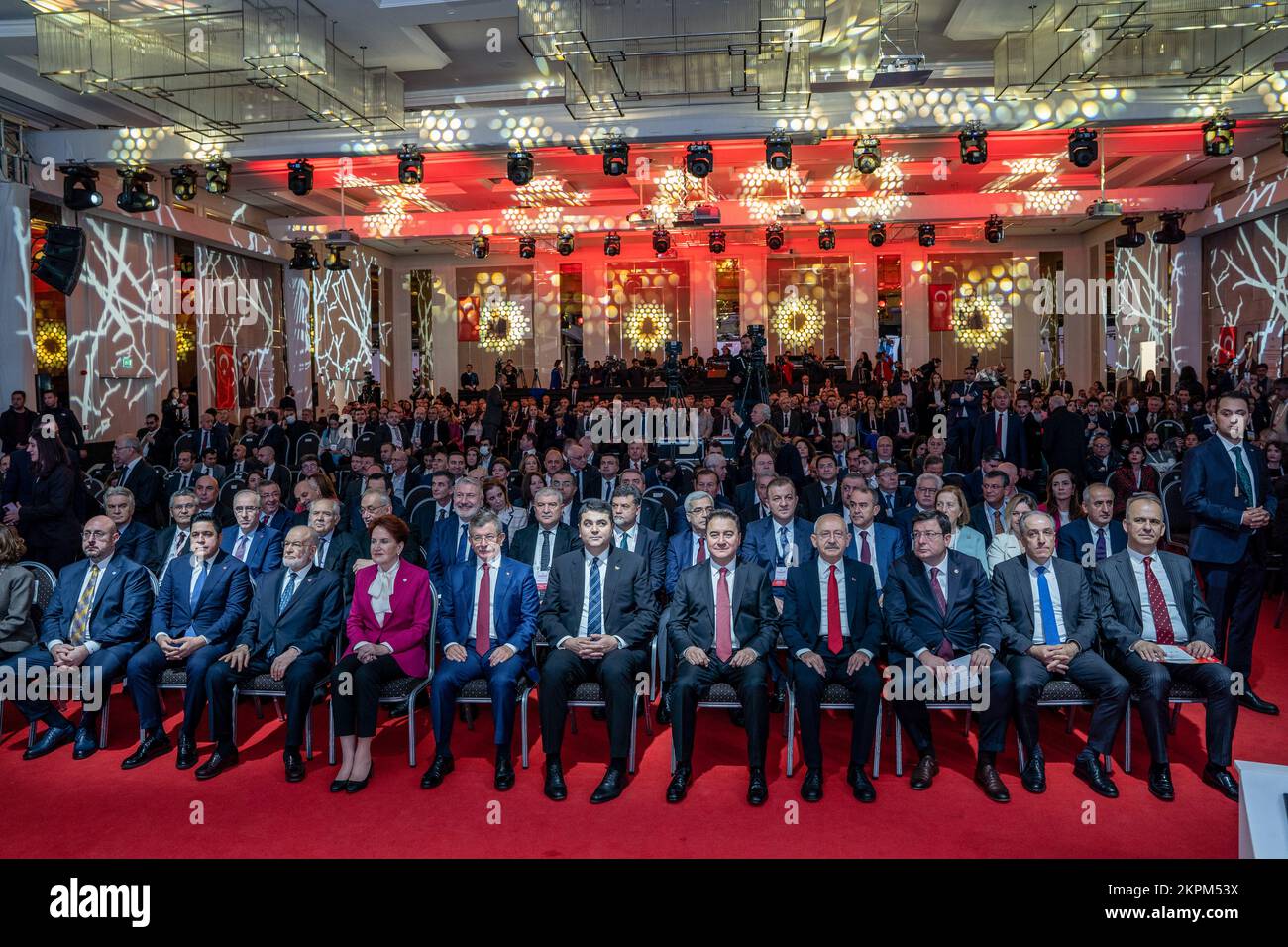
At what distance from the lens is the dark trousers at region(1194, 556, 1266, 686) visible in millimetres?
4680

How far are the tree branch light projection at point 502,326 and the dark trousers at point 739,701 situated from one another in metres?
20.2

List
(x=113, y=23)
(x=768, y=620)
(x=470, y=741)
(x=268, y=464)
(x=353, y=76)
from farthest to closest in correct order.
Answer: (x=353, y=76) < (x=268, y=464) < (x=113, y=23) < (x=470, y=741) < (x=768, y=620)

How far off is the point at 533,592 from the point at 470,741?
2.74 feet

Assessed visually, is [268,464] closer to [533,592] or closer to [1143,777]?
[533,592]

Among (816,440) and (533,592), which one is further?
(816,440)

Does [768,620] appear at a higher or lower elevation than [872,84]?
lower

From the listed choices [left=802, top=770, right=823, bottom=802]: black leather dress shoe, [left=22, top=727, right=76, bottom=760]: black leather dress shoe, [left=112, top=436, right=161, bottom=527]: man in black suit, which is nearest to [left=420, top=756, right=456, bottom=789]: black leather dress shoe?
[left=802, top=770, right=823, bottom=802]: black leather dress shoe

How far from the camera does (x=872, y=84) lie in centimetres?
795

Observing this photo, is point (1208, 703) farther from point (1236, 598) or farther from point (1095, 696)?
point (1236, 598)

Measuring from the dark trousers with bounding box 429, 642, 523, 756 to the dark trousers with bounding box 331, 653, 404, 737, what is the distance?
0.25 metres

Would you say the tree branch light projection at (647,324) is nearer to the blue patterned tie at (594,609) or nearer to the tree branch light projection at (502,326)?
the tree branch light projection at (502,326)

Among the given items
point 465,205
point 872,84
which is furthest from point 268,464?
point 465,205

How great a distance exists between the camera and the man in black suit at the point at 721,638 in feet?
12.6

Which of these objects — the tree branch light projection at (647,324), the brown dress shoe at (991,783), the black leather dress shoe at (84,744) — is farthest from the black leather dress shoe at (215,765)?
the tree branch light projection at (647,324)
